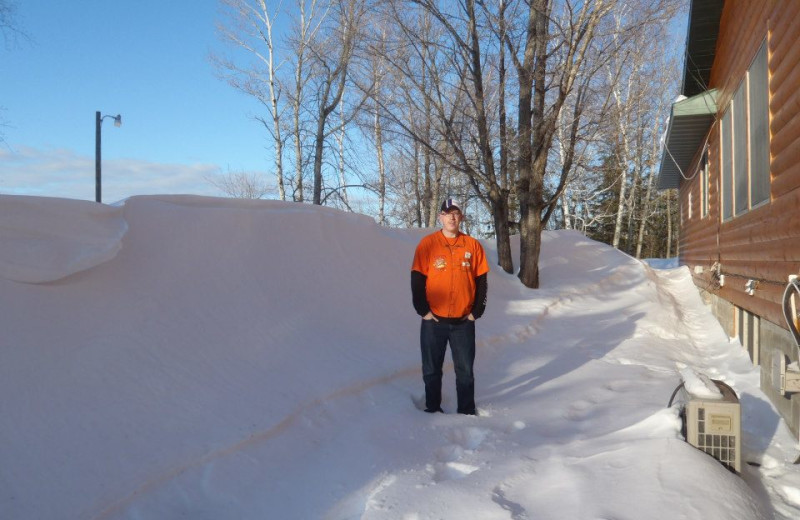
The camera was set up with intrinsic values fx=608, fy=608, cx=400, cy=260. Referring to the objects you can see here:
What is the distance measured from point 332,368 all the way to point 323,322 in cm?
87

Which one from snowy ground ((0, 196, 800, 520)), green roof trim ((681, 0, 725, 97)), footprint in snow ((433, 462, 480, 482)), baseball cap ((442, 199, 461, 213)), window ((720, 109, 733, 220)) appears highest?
green roof trim ((681, 0, 725, 97))

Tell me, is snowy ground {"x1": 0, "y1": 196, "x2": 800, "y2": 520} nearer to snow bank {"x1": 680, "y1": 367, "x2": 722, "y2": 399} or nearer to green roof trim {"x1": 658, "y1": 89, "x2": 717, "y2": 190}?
snow bank {"x1": 680, "y1": 367, "x2": 722, "y2": 399}

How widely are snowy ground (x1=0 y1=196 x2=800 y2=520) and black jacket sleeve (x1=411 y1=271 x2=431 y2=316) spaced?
0.78 meters

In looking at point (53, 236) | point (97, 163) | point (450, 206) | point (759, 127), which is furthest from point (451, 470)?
point (97, 163)

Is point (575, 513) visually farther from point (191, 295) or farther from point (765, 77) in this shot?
point (765, 77)

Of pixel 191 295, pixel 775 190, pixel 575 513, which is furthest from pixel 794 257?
pixel 191 295

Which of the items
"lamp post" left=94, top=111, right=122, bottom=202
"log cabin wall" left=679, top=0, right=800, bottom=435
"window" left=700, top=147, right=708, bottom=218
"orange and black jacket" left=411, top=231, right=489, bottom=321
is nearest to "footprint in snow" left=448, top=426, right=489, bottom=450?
"orange and black jacket" left=411, top=231, right=489, bottom=321

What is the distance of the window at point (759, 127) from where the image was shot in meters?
5.76

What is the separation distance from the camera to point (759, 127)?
613 cm

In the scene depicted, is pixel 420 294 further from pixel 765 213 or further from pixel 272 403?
pixel 765 213

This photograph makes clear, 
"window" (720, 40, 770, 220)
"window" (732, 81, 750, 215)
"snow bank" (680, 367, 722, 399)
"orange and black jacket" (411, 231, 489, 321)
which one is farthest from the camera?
"window" (732, 81, 750, 215)

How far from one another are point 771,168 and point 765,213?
19.1 inches

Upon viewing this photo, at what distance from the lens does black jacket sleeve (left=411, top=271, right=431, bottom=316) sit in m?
4.64

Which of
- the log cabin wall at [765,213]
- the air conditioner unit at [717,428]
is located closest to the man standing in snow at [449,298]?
the air conditioner unit at [717,428]
